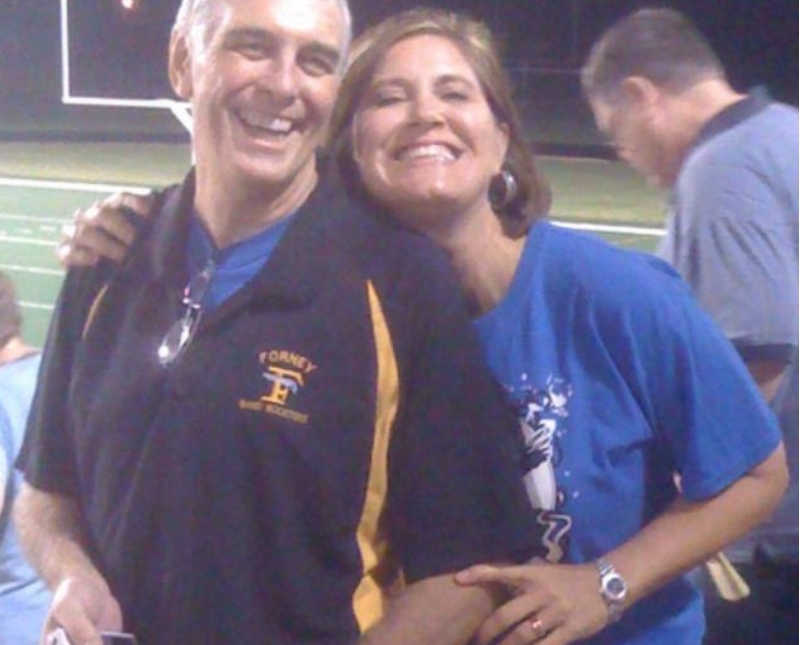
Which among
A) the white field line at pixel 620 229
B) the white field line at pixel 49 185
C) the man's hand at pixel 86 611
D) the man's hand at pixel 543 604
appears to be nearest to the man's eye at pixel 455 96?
the man's hand at pixel 543 604

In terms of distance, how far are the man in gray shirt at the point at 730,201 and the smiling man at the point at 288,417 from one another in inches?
30.9

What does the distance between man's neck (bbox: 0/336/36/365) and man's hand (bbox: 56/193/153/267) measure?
108 cm

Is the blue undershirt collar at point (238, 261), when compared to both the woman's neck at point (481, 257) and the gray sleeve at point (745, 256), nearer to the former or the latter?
the woman's neck at point (481, 257)

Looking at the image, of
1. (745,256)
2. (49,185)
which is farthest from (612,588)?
(49,185)

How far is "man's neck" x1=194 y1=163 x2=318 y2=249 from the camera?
1.08 m

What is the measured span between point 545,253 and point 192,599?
41cm

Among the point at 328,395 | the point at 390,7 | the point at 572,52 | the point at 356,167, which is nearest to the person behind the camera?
the point at 328,395

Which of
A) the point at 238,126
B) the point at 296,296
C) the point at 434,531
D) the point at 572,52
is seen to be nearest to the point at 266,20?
the point at 238,126

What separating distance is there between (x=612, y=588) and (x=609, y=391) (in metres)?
0.16

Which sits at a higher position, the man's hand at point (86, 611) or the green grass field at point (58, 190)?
the man's hand at point (86, 611)

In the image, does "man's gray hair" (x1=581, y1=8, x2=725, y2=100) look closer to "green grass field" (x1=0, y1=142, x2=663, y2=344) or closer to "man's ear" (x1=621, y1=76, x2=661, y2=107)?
"man's ear" (x1=621, y1=76, x2=661, y2=107)

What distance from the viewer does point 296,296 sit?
107cm

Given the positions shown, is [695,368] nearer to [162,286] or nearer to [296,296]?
[296,296]

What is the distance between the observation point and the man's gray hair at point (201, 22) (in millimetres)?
1091
